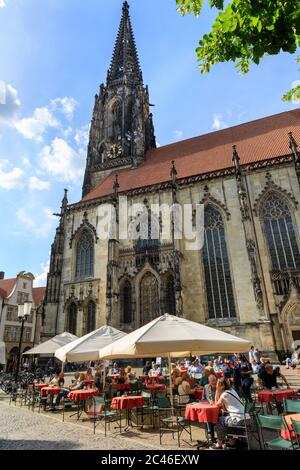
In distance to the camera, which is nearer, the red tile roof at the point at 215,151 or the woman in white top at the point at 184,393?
the woman in white top at the point at 184,393

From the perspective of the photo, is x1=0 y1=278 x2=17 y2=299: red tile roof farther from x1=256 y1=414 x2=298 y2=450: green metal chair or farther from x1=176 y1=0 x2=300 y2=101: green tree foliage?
x1=176 y1=0 x2=300 y2=101: green tree foliage

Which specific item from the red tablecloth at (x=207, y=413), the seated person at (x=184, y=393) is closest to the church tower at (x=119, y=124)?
the seated person at (x=184, y=393)

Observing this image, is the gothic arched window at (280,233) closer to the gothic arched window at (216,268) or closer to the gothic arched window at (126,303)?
the gothic arched window at (216,268)

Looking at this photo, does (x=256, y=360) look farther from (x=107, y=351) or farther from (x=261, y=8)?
(x=261, y=8)

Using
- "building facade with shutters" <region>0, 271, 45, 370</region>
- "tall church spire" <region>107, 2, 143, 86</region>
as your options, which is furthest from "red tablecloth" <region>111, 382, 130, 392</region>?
"tall church spire" <region>107, 2, 143, 86</region>

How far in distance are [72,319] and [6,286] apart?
16.4 m

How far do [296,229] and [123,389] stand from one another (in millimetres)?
14422

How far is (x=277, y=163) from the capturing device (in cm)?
1934

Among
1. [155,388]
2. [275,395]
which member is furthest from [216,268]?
[275,395]

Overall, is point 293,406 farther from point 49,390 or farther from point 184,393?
point 49,390

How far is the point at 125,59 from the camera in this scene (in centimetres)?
3738

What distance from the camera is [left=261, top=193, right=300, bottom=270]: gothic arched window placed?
17.5 m

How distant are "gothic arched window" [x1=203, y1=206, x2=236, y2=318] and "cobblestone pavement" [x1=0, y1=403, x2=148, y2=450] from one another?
42.3ft

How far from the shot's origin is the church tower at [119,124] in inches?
1187
